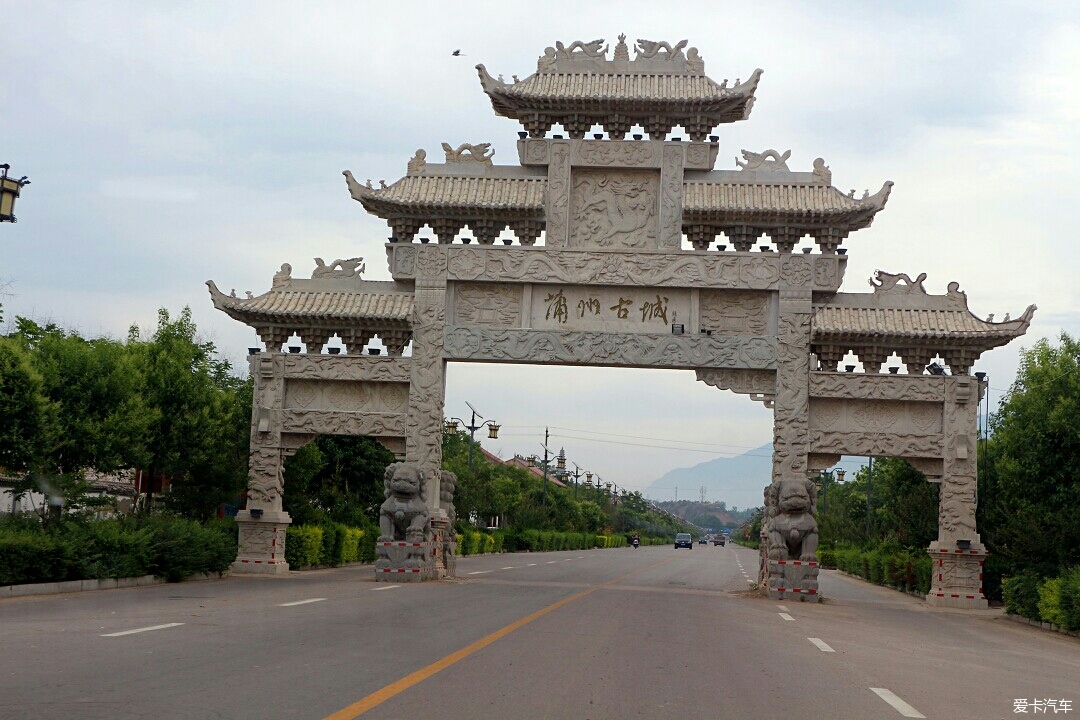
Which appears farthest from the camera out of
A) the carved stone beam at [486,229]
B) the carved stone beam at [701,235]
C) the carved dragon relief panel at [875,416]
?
the carved stone beam at [486,229]

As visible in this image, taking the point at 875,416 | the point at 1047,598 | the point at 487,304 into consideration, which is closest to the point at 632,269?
the point at 487,304

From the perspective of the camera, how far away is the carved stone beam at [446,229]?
2983 cm

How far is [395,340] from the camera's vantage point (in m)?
29.9

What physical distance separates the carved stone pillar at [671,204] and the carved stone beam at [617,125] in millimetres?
1445

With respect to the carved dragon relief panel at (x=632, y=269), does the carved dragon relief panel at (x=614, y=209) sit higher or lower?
higher

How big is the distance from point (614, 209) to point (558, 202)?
1.43 metres

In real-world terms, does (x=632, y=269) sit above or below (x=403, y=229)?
below

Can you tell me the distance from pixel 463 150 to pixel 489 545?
111ft

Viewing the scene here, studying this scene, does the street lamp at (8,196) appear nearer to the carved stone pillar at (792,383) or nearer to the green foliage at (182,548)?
the green foliage at (182,548)

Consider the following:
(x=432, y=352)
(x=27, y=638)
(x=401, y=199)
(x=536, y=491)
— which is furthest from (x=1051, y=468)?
(x=536, y=491)

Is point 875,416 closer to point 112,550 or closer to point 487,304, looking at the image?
point 487,304

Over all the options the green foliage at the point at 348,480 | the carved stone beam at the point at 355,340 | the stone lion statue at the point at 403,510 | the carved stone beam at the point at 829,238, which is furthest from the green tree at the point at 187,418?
the carved stone beam at the point at 829,238

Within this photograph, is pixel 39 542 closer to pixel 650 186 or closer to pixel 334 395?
pixel 334 395

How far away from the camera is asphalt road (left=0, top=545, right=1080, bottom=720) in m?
8.41
